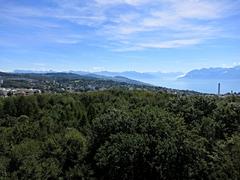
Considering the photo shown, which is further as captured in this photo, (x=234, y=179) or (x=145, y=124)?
(x=145, y=124)

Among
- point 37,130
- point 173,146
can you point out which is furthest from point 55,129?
point 173,146

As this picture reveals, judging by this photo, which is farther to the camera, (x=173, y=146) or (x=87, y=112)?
(x=87, y=112)

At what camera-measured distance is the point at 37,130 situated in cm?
5141

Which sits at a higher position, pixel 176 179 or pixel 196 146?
pixel 196 146

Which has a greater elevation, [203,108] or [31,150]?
[203,108]

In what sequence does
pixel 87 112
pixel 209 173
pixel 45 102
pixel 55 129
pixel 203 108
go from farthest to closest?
pixel 45 102
pixel 87 112
pixel 55 129
pixel 203 108
pixel 209 173

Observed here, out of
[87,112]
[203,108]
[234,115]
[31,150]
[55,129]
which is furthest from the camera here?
[87,112]

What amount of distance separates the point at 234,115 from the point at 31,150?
870 inches

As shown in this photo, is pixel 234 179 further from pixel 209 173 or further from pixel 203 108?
pixel 203 108

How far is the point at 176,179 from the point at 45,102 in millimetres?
48142

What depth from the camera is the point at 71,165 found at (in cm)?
3647

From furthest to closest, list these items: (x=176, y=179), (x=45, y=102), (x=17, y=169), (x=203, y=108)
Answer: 1. (x=45, y=102)
2. (x=203, y=108)
3. (x=17, y=169)
4. (x=176, y=179)

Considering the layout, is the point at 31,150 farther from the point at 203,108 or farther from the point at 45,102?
the point at 45,102

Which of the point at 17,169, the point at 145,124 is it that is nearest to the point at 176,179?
the point at 145,124
